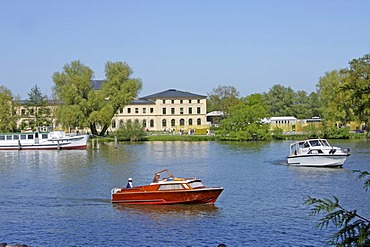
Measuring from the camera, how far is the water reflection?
86.1 feet

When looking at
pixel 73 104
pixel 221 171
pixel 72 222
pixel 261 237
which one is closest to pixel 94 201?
pixel 72 222

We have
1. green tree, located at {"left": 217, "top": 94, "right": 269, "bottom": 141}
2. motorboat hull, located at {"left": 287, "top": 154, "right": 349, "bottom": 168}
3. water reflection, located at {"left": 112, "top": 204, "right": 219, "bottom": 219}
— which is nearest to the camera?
water reflection, located at {"left": 112, "top": 204, "right": 219, "bottom": 219}

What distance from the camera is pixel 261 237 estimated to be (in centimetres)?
2156

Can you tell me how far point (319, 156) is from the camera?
45844mm

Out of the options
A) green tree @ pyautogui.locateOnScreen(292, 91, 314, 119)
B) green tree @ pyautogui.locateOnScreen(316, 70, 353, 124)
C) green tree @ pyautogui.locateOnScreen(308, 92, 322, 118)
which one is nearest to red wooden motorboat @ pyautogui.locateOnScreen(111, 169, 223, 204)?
green tree @ pyautogui.locateOnScreen(316, 70, 353, 124)

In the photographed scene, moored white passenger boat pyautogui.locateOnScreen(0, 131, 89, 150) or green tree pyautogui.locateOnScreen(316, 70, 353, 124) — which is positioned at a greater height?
green tree pyautogui.locateOnScreen(316, 70, 353, 124)

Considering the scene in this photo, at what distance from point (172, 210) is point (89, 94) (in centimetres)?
6706

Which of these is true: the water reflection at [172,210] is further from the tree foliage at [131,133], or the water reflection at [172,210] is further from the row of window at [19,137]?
the tree foliage at [131,133]

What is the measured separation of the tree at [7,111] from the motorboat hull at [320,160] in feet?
223

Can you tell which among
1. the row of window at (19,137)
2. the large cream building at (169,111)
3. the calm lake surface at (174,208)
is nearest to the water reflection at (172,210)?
the calm lake surface at (174,208)

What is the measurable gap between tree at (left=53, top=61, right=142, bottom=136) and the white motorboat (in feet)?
161

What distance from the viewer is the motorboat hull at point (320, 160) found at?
45188mm

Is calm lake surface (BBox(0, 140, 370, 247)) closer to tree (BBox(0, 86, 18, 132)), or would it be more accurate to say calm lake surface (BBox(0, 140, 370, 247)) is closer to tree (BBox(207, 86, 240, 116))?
tree (BBox(0, 86, 18, 132))

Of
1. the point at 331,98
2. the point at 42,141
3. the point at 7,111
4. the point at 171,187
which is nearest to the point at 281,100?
the point at 331,98
